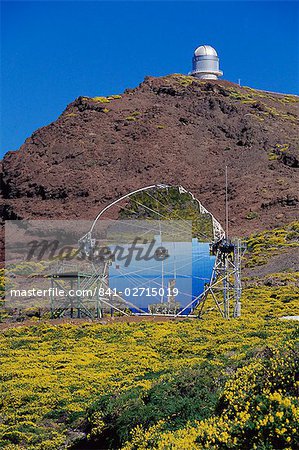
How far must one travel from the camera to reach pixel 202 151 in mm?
81875

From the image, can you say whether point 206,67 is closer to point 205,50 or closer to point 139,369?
point 205,50

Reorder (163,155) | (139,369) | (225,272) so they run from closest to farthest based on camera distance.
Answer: (139,369)
(225,272)
(163,155)

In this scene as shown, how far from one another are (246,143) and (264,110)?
37.7ft

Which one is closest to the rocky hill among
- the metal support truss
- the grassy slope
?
the metal support truss

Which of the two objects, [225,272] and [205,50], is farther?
[205,50]

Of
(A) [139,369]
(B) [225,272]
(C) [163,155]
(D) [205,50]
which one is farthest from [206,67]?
(A) [139,369]

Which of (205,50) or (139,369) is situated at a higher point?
(205,50)

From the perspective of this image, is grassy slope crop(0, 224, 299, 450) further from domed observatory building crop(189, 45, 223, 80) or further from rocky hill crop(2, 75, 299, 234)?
domed observatory building crop(189, 45, 223, 80)

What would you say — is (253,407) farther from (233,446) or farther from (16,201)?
(16,201)

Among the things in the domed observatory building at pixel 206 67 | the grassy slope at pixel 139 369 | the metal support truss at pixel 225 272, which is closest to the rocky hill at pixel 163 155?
the domed observatory building at pixel 206 67

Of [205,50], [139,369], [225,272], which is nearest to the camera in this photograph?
[139,369]

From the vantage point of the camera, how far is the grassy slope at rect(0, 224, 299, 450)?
11.9 meters

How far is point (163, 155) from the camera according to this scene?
80500mm

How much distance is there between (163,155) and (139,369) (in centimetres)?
5922
